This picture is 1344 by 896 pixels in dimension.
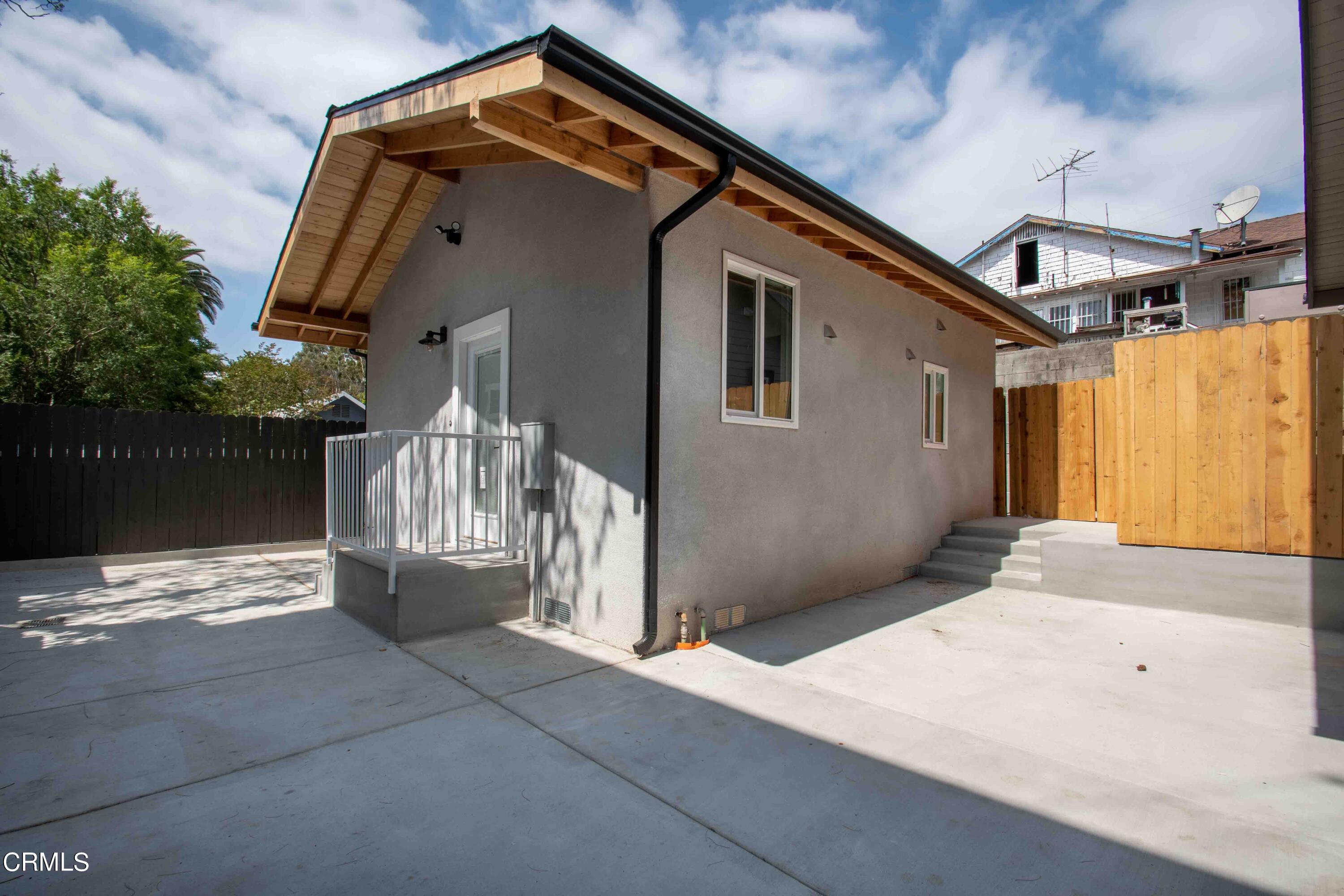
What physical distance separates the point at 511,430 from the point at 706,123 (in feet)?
9.78

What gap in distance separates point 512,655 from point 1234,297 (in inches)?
809

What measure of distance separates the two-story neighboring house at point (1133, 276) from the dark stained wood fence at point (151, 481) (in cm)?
1225

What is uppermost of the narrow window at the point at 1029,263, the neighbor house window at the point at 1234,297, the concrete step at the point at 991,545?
the narrow window at the point at 1029,263

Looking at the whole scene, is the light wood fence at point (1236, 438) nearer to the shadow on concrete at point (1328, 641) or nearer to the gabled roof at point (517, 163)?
the shadow on concrete at point (1328, 641)

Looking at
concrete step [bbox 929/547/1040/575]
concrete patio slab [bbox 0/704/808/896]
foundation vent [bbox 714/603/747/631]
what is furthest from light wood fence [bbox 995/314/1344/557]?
concrete patio slab [bbox 0/704/808/896]

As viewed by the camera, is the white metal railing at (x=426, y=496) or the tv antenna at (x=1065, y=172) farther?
the tv antenna at (x=1065, y=172)

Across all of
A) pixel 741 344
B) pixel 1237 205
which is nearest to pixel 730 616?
pixel 741 344

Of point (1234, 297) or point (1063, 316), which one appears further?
point (1063, 316)

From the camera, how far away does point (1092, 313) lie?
18.2m

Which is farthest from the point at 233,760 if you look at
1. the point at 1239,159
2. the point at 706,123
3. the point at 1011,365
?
the point at 1239,159

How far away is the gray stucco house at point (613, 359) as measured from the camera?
4.10m

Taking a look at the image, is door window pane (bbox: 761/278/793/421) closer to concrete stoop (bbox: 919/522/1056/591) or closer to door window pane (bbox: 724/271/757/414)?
door window pane (bbox: 724/271/757/414)

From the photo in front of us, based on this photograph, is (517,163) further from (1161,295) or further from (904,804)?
(1161,295)

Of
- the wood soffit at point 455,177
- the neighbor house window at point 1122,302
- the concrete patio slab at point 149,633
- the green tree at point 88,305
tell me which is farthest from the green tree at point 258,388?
the neighbor house window at point 1122,302
